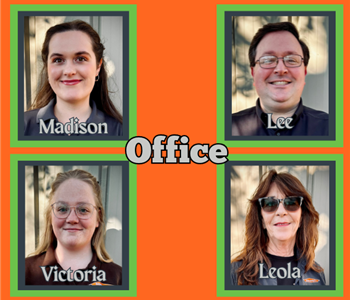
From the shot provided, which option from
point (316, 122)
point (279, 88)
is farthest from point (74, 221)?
point (316, 122)

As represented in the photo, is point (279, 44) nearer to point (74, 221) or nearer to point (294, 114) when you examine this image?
point (294, 114)

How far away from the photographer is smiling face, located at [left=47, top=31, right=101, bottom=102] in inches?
133

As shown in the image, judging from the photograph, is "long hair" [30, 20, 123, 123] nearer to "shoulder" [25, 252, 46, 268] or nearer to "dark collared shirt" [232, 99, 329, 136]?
"dark collared shirt" [232, 99, 329, 136]

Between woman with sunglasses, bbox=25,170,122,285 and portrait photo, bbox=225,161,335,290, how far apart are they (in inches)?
40.1

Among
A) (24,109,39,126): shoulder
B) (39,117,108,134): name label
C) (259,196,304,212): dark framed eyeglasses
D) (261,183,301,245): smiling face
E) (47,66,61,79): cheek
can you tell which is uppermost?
(47,66,61,79): cheek

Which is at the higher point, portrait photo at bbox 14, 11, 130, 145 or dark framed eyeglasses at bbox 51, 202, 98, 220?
portrait photo at bbox 14, 11, 130, 145

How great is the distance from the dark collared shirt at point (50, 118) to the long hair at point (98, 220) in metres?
0.33

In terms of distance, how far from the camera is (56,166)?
3.43 meters

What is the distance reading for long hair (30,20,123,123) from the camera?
342 cm

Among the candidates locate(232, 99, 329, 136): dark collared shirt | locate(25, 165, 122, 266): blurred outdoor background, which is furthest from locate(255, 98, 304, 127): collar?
locate(25, 165, 122, 266): blurred outdoor background

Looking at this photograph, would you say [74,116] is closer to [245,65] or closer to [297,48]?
[245,65]

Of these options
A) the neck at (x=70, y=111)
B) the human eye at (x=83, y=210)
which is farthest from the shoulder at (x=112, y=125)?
the human eye at (x=83, y=210)

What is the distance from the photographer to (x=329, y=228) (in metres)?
3.42

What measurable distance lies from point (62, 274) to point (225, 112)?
1796mm
